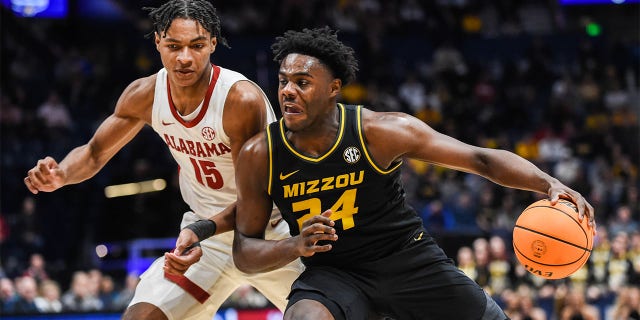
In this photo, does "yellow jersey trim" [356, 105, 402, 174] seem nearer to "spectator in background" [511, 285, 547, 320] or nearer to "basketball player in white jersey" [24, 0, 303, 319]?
"basketball player in white jersey" [24, 0, 303, 319]

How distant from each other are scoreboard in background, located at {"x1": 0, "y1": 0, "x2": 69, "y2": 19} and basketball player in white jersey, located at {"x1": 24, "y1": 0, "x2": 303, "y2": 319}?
14337 millimetres

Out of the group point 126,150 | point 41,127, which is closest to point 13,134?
point 41,127

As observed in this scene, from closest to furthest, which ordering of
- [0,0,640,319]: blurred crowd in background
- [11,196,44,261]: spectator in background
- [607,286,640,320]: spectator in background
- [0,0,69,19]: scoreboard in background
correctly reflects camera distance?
[607,286,640,320]: spectator in background → [0,0,640,319]: blurred crowd in background → [11,196,44,261]: spectator in background → [0,0,69,19]: scoreboard in background

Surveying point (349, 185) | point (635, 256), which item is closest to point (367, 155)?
point (349, 185)

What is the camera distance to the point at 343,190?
4.91 m

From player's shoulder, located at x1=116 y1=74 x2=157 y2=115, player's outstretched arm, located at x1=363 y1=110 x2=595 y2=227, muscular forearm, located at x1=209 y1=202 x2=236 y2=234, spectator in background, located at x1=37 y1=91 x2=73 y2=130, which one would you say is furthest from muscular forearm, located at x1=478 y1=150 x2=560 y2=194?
spectator in background, located at x1=37 y1=91 x2=73 y2=130

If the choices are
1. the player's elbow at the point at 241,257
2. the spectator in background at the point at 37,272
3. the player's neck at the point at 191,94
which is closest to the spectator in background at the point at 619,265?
the spectator in background at the point at 37,272

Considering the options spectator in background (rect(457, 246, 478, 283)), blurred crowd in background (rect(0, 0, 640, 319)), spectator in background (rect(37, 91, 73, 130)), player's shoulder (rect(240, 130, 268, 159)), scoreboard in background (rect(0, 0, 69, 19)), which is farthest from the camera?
scoreboard in background (rect(0, 0, 69, 19))

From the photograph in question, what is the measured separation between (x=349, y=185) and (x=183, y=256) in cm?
100

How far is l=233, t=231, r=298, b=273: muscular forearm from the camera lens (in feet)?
15.5

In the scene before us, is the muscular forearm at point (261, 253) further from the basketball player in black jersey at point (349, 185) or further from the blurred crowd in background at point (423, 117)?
the blurred crowd in background at point (423, 117)

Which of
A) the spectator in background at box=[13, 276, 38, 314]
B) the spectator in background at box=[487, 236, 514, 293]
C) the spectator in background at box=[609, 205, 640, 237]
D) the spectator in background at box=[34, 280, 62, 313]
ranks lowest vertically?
the spectator in background at box=[609, 205, 640, 237]

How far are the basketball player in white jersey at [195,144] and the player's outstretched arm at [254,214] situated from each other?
0.80 ft

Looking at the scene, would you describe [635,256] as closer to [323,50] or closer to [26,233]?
[323,50]
